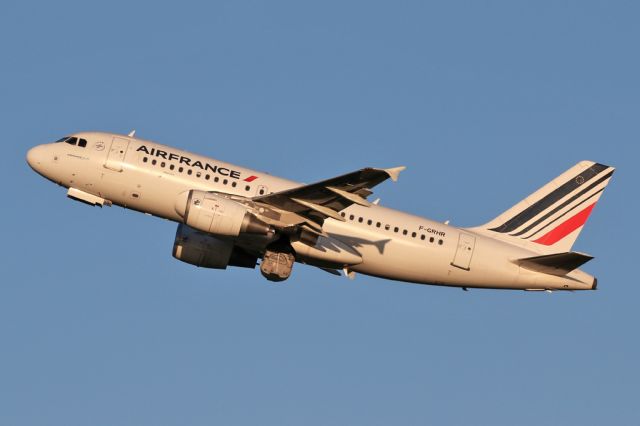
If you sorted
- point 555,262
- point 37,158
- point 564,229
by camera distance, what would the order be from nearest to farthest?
point 555,262 < point 37,158 < point 564,229

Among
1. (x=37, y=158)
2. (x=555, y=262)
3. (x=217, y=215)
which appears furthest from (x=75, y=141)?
(x=555, y=262)

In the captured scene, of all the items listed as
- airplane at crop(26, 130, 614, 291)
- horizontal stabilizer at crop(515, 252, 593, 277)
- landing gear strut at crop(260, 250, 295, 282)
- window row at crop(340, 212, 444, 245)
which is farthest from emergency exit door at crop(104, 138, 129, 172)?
horizontal stabilizer at crop(515, 252, 593, 277)

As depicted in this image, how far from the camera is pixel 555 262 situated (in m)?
53.0

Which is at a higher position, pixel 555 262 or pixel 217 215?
pixel 555 262

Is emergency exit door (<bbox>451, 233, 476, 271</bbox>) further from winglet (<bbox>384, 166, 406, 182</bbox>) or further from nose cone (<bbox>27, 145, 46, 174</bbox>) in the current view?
nose cone (<bbox>27, 145, 46, 174</bbox>)

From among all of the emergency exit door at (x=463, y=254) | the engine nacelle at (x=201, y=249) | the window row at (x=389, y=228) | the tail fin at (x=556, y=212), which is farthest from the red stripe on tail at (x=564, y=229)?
the engine nacelle at (x=201, y=249)

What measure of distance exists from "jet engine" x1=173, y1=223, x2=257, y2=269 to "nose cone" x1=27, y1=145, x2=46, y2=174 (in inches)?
284

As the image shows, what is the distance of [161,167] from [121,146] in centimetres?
236

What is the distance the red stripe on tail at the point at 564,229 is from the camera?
56781mm

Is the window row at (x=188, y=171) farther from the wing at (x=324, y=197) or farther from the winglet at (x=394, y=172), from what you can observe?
the winglet at (x=394, y=172)

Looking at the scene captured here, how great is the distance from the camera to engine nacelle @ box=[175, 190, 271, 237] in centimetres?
4934

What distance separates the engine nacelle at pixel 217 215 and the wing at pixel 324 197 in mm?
1138

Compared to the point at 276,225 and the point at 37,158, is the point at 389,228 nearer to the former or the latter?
the point at 276,225

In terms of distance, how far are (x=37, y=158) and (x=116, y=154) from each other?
14.0 ft
